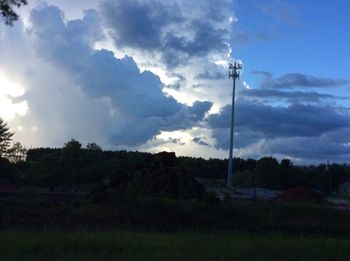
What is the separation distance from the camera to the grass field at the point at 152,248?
11539 millimetres

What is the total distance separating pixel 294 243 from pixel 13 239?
7232 millimetres

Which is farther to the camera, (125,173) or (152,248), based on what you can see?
(125,173)

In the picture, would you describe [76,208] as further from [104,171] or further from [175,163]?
[104,171]

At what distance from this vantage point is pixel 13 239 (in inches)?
506

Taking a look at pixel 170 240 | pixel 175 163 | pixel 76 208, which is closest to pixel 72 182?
pixel 175 163

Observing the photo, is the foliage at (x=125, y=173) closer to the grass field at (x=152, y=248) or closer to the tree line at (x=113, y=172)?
the tree line at (x=113, y=172)

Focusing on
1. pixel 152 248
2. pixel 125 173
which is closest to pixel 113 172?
pixel 125 173

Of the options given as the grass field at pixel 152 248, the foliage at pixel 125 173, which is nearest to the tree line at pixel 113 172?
the foliage at pixel 125 173

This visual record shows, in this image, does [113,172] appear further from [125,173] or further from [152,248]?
[152,248]

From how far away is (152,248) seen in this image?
12.7 m

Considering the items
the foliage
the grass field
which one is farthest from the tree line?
the grass field

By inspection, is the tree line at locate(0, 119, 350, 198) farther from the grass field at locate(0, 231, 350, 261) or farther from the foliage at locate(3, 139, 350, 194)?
the grass field at locate(0, 231, 350, 261)

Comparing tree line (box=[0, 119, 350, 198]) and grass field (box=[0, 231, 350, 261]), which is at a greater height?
tree line (box=[0, 119, 350, 198])

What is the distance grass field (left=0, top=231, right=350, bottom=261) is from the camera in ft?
37.9
